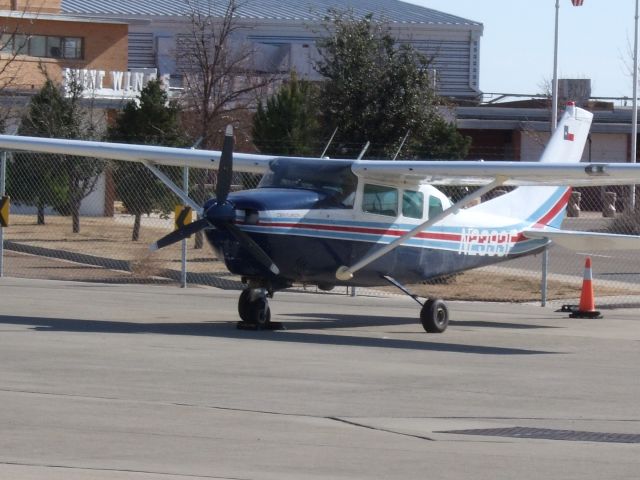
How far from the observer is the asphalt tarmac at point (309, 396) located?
26.1 feet

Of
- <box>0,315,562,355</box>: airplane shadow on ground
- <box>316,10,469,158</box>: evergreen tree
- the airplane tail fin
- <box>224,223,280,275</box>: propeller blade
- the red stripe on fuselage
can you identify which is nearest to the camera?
<box>0,315,562,355</box>: airplane shadow on ground

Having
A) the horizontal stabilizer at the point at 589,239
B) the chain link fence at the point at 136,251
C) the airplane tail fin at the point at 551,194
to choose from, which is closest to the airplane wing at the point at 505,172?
the horizontal stabilizer at the point at 589,239

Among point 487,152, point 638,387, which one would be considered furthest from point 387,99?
point 487,152

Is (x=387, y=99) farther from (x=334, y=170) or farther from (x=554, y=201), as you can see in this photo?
(x=334, y=170)

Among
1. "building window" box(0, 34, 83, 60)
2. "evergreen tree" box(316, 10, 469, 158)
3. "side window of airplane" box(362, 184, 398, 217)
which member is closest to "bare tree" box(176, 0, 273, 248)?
"evergreen tree" box(316, 10, 469, 158)

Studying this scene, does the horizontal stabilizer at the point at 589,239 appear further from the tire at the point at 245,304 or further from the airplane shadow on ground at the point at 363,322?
the tire at the point at 245,304

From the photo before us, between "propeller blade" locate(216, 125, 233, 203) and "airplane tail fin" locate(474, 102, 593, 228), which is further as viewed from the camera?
"airplane tail fin" locate(474, 102, 593, 228)

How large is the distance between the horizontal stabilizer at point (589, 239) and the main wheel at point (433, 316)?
2499 mm

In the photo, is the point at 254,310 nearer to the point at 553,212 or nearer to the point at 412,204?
the point at 412,204

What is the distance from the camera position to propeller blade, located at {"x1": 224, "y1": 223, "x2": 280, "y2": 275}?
49.7ft

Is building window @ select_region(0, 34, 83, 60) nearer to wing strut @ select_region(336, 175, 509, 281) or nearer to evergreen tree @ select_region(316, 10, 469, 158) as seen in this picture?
evergreen tree @ select_region(316, 10, 469, 158)

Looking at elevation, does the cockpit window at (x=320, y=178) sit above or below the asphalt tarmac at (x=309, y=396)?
above

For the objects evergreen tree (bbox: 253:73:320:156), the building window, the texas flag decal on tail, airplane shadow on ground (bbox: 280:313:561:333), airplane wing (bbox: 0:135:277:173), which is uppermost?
the building window

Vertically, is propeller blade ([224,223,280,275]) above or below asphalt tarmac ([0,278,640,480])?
above
